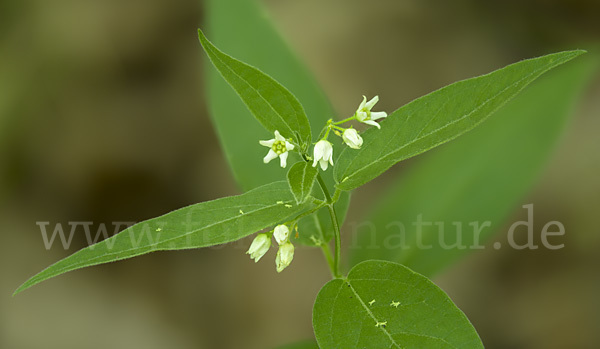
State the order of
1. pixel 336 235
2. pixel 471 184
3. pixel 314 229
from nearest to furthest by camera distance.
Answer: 1. pixel 336 235
2. pixel 314 229
3. pixel 471 184

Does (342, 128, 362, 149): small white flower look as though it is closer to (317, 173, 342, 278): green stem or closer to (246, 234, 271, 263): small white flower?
(317, 173, 342, 278): green stem

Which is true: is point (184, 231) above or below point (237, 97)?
below

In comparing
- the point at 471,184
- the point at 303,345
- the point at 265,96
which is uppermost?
the point at 265,96

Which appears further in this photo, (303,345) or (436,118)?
(303,345)

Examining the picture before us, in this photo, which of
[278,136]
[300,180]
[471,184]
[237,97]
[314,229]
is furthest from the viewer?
[471,184]

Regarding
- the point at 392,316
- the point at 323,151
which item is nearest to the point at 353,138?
the point at 323,151

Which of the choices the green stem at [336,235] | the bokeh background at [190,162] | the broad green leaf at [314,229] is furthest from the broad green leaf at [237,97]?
the bokeh background at [190,162]

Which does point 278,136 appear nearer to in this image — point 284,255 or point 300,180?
point 300,180
